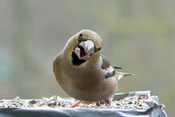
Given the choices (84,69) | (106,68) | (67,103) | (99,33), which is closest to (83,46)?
(84,69)

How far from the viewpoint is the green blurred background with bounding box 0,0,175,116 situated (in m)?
5.43

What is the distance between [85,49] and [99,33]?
11.4 feet

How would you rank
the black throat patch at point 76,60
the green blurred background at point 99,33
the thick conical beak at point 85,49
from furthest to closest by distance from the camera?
the green blurred background at point 99,33 < the black throat patch at point 76,60 < the thick conical beak at point 85,49

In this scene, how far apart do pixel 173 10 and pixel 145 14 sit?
1.18ft

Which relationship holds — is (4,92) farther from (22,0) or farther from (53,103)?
(53,103)

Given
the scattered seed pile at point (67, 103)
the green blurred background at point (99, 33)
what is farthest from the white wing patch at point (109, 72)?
the green blurred background at point (99, 33)

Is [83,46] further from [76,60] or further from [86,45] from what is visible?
[76,60]

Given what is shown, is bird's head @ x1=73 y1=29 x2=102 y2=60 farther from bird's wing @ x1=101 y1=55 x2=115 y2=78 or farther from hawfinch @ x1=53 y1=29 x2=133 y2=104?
bird's wing @ x1=101 y1=55 x2=115 y2=78

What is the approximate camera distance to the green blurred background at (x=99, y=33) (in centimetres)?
543

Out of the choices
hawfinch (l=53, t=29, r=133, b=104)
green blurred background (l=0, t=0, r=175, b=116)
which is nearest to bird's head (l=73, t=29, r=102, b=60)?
hawfinch (l=53, t=29, r=133, b=104)

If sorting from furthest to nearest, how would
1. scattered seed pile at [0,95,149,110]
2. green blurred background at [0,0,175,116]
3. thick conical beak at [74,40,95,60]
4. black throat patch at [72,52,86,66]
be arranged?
green blurred background at [0,0,175,116] → scattered seed pile at [0,95,149,110] → black throat patch at [72,52,86,66] → thick conical beak at [74,40,95,60]

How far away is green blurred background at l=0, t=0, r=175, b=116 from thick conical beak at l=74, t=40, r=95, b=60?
3.33 m

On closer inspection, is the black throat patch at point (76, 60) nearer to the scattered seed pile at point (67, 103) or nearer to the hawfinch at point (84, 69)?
the hawfinch at point (84, 69)

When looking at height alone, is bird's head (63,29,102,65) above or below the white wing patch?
below
